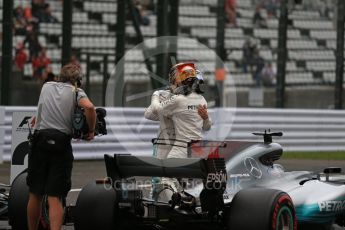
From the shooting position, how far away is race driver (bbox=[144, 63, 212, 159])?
324 inches

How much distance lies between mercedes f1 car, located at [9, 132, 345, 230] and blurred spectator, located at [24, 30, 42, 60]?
1398 cm

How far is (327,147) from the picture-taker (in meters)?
21.0

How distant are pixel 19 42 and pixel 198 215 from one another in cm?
1654

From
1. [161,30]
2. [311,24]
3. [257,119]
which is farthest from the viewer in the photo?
[311,24]

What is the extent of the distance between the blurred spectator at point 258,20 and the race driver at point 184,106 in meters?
22.5

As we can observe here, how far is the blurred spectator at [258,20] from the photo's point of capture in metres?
30.6

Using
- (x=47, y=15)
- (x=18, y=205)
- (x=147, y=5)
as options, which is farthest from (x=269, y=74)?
(x=18, y=205)

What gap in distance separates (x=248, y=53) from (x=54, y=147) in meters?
20.1

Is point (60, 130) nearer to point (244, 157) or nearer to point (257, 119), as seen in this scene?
point (244, 157)

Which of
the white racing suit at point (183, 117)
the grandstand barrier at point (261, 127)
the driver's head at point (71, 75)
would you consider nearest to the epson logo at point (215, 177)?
the white racing suit at point (183, 117)

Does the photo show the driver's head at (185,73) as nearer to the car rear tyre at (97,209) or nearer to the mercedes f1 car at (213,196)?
the mercedes f1 car at (213,196)

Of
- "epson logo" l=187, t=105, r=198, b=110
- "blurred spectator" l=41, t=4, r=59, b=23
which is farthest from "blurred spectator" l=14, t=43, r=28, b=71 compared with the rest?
"epson logo" l=187, t=105, r=198, b=110

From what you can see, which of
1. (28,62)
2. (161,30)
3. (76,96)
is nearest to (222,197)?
(76,96)

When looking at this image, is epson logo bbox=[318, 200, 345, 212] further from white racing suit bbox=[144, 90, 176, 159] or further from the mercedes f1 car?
white racing suit bbox=[144, 90, 176, 159]
